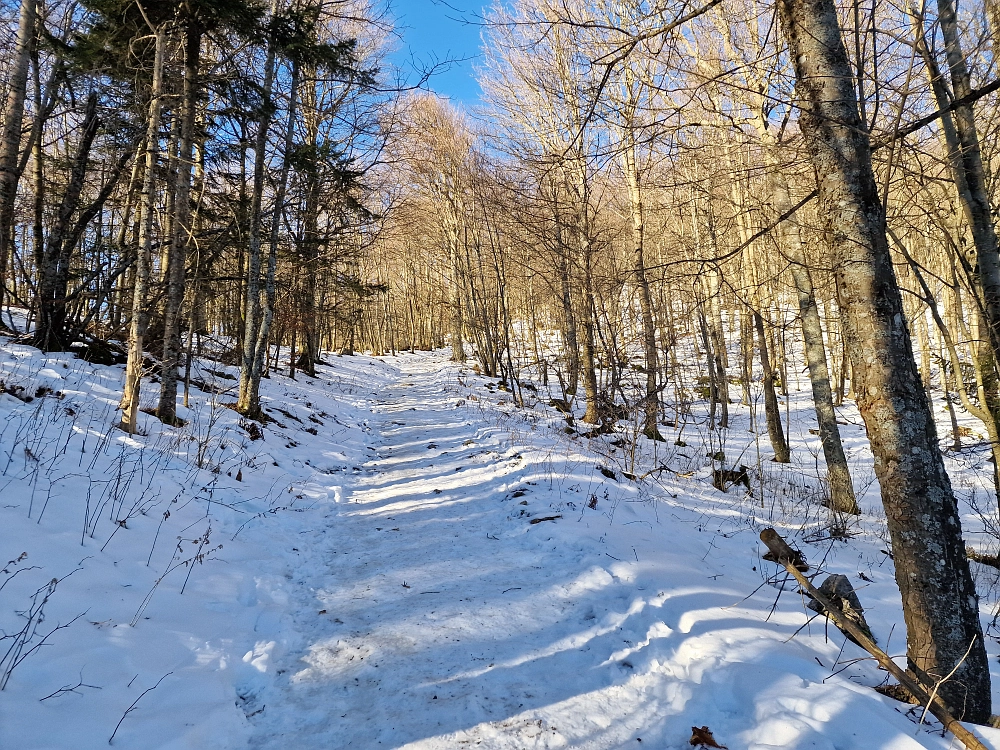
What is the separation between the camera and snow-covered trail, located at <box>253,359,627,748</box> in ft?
8.71

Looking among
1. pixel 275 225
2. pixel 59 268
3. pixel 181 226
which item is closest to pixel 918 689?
pixel 181 226

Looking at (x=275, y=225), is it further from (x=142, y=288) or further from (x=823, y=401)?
(x=823, y=401)

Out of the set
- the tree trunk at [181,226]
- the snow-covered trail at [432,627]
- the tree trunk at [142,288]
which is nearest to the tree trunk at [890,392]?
the snow-covered trail at [432,627]

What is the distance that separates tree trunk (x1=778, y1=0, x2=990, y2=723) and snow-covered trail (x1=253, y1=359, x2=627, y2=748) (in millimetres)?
1775

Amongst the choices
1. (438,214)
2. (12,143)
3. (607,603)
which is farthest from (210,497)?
(438,214)

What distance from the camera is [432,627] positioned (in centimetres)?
355

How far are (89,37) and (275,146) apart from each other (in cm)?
299

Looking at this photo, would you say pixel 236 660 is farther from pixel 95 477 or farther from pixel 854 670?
pixel 854 670

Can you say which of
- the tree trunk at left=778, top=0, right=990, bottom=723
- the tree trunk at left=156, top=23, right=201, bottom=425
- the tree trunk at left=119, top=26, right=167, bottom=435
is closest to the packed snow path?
the tree trunk at left=778, top=0, right=990, bottom=723

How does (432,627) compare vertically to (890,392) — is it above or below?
below

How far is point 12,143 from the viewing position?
20.7 ft

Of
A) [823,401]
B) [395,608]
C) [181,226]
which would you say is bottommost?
[395,608]

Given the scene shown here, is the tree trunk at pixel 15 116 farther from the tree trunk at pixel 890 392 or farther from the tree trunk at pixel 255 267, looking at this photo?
the tree trunk at pixel 890 392

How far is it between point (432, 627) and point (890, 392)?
10.5 ft
